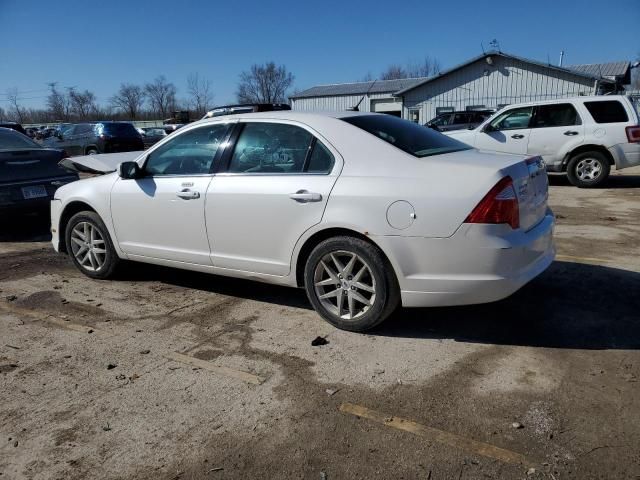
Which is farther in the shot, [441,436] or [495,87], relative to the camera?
[495,87]

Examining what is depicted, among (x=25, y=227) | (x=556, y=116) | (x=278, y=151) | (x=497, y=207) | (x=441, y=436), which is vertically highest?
(x=556, y=116)

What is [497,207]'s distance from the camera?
331 cm

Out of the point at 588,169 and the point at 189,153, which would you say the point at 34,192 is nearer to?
the point at 189,153

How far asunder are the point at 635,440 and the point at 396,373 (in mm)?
1303

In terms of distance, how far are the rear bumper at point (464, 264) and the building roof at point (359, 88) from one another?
3825 centimetres

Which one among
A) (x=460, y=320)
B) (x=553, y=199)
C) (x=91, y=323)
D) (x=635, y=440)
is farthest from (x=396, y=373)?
(x=553, y=199)

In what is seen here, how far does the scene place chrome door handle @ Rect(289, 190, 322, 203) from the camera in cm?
378

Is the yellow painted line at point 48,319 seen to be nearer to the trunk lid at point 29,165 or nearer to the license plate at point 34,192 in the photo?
the license plate at point 34,192

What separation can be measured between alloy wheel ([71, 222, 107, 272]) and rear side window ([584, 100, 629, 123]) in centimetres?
1007

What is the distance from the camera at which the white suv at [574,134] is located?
10633 mm

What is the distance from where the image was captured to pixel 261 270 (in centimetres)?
419

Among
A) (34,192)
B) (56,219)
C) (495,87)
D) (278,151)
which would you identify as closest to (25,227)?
(34,192)

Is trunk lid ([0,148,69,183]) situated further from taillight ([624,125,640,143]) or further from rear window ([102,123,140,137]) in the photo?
rear window ([102,123,140,137])

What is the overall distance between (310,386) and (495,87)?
30.3m
